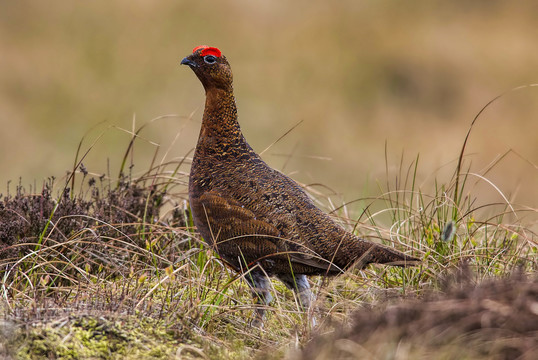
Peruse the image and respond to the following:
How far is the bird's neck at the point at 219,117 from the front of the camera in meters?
4.02

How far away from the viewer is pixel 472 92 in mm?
16125

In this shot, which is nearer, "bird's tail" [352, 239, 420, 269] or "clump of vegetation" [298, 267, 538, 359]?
"clump of vegetation" [298, 267, 538, 359]

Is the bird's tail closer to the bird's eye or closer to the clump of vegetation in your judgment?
the clump of vegetation

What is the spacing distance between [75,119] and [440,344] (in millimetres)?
13217

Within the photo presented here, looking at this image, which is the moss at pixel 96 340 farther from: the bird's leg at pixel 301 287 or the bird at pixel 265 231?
the bird's leg at pixel 301 287

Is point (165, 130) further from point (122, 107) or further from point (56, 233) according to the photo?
point (56, 233)

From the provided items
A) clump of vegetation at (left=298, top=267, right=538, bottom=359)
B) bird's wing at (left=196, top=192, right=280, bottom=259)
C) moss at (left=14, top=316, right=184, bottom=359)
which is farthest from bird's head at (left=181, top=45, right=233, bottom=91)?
clump of vegetation at (left=298, top=267, right=538, bottom=359)

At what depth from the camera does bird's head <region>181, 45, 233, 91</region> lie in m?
4.06

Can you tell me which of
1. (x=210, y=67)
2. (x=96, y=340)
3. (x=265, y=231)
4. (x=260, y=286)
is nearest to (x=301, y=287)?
(x=260, y=286)

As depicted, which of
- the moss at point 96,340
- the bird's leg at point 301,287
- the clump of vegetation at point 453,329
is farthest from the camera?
the bird's leg at point 301,287

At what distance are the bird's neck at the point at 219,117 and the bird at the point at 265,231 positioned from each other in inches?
4.2

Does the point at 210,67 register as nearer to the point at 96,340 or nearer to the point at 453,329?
the point at 96,340

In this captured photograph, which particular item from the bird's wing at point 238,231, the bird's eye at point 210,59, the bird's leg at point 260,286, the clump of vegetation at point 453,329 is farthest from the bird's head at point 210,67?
the clump of vegetation at point 453,329

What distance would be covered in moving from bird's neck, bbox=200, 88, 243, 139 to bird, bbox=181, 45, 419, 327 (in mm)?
106
